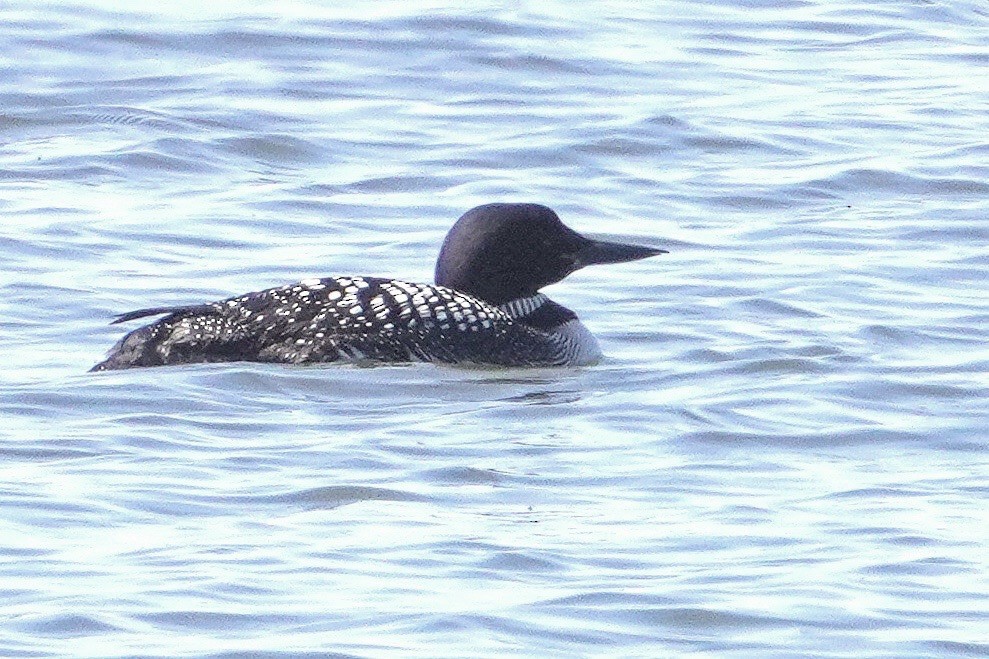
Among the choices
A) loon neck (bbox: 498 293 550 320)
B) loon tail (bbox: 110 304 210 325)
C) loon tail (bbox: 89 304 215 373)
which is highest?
loon tail (bbox: 110 304 210 325)

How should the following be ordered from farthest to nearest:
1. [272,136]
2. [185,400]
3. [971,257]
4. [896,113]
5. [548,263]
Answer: [896,113] < [272,136] < [971,257] < [548,263] < [185,400]

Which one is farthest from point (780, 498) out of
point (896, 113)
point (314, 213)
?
point (896, 113)

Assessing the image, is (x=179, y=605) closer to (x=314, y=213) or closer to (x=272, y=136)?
(x=314, y=213)

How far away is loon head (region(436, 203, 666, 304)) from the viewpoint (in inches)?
334

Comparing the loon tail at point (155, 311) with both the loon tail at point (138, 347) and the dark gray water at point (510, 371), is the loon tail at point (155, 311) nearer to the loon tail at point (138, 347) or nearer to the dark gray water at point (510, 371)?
the loon tail at point (138, 347)

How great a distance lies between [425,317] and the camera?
26.4ft

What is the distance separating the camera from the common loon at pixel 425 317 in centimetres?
784

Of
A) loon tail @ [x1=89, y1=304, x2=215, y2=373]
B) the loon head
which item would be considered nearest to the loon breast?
loon tail @ [x1=89, y1=304, x2=215, y2=373]

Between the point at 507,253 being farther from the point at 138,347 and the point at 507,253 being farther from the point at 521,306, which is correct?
the point at 138,347

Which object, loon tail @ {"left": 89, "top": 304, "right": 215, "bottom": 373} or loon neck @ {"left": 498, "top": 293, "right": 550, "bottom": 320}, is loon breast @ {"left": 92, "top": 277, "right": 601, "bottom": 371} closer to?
loon tail @ {"left": 89, "top": 304, "right": 215, "bottom": 373}

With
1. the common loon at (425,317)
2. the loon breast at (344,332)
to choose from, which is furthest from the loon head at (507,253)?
the loon breast at (344,332)

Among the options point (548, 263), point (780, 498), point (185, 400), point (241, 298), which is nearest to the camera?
point (780, 498)

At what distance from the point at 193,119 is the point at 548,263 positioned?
3.57 metres

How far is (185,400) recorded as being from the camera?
739 centimetres
